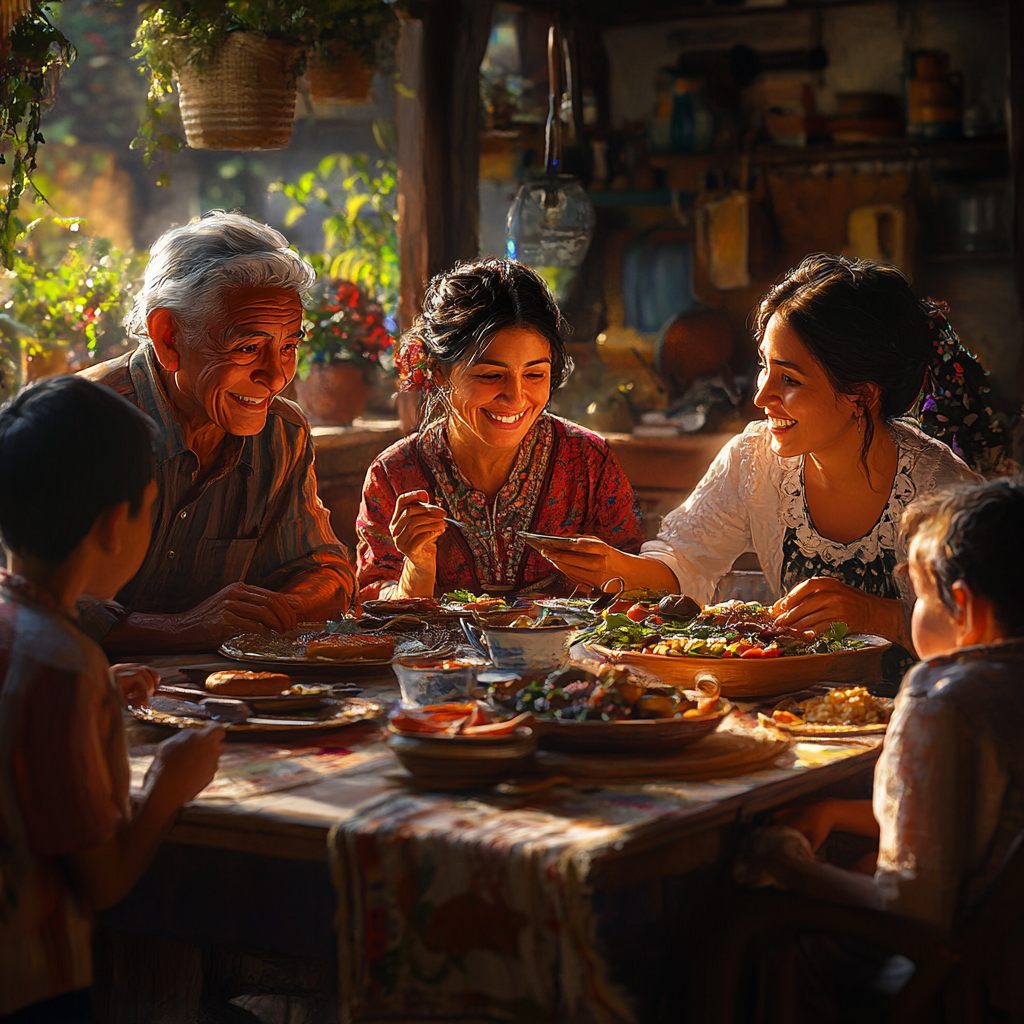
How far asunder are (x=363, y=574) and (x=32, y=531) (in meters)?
1.76

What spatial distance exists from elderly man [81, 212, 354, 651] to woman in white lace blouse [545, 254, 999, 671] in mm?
684

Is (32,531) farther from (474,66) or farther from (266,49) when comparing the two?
(474,66)

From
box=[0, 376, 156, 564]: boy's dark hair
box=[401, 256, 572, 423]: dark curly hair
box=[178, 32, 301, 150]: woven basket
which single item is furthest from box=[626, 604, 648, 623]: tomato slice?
box=[178, 32, 301, 150]: woven basket

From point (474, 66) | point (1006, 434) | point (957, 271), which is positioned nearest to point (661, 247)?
point (957, 271)

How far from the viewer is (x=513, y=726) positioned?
6.49ft

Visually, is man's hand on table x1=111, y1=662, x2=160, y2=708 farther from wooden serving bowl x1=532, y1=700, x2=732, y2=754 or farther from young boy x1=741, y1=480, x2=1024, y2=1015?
young boy x1=741, y1=480, x2=1024, y2=1015

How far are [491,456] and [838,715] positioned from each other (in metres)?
A: 1.60

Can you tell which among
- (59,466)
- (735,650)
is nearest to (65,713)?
(59,466)

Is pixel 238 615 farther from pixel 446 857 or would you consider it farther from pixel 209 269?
pixel 446 857

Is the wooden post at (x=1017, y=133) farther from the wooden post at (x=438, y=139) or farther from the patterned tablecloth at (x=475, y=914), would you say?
the patterned tablecloth at (x=475, y=914)

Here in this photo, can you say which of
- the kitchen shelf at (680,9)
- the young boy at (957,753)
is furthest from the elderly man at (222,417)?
the kitchen shelf at (680,9)

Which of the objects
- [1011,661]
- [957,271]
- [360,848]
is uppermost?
[957,271]

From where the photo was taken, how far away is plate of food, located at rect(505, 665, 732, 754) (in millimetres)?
2018

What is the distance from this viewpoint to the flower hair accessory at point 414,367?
145 inches
